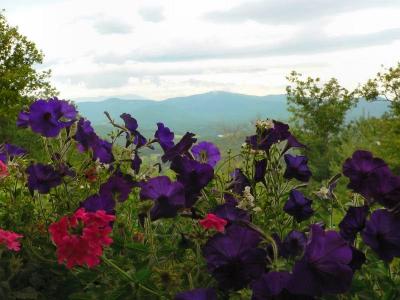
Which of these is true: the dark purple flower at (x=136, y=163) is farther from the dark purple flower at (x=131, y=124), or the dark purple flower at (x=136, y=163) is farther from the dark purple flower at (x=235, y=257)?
the dark purple flower at (x=235, y=257)

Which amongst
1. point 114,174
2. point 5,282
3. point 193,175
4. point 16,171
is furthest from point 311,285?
point 16,171

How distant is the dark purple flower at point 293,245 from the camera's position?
2066 mm

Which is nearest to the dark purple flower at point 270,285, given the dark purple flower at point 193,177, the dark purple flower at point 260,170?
the dark purple flower at point 193,177

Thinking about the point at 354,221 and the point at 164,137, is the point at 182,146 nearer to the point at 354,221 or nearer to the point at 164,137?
the point at 164,137

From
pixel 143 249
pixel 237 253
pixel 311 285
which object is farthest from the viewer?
pixel 143 249

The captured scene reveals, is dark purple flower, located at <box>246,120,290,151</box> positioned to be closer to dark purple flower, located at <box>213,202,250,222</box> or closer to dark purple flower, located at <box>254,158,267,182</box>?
dark purple flower, located at <box>254,158,267,182</box>

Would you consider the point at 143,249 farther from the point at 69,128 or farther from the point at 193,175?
the point at 69,128

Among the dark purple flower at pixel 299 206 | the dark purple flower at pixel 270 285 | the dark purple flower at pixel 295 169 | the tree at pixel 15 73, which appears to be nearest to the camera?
the dark purple flower at pixel 270 285

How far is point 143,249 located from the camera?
2.27 metres

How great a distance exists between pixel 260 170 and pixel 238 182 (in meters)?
0.14

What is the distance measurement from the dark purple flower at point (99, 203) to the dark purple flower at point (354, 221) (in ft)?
3.11

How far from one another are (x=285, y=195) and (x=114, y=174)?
0.83m

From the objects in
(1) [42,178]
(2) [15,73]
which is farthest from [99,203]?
(2) [15,73]

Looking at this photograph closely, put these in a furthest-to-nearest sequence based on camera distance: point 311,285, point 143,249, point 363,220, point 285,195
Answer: point 285,195 → point 143,249 → point 363,220 → point 311,285
